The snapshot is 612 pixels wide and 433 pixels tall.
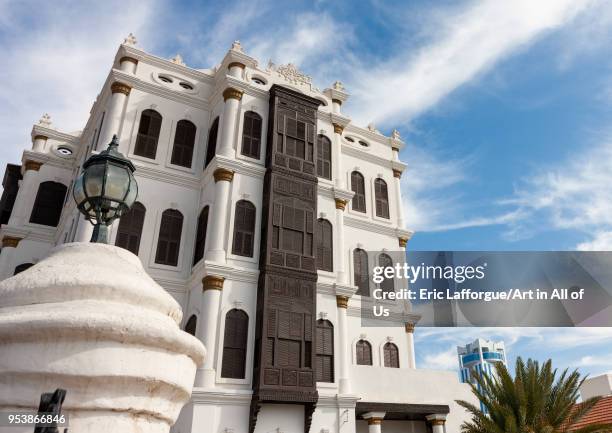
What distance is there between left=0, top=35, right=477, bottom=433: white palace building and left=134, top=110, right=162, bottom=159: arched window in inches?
1.7

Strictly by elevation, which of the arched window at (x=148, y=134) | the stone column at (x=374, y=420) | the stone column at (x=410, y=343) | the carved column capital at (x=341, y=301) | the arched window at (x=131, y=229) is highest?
the arched window at (x=148, y=134)

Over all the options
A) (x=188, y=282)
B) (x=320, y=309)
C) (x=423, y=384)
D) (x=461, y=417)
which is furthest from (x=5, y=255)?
(x=461, y=417)

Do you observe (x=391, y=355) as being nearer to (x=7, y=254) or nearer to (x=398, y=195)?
(x=398, y=195)

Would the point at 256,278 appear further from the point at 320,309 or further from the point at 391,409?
the point at 391,409

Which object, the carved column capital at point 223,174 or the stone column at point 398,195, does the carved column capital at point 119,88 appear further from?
the stone column at point 398,195

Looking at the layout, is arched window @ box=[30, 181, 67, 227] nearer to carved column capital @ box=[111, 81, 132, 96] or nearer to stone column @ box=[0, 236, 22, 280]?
stone column @ box=[0, 236, 22, 280]

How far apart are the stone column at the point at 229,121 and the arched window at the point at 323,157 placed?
12.2 ft

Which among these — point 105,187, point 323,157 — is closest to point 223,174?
point 323,157

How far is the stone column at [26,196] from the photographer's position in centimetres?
1870

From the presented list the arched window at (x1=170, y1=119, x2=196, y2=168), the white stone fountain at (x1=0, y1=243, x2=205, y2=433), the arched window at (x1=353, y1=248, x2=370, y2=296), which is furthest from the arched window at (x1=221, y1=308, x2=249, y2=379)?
the white stone fountain at (x1=0, y1=243, x2=205, y2=433)

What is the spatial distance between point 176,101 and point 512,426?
15575 mm

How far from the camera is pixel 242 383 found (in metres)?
14.0

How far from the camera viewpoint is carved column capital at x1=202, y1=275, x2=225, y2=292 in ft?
48.3

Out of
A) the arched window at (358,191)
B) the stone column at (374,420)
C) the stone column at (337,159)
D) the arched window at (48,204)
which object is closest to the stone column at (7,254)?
the arched window at (48,204)
